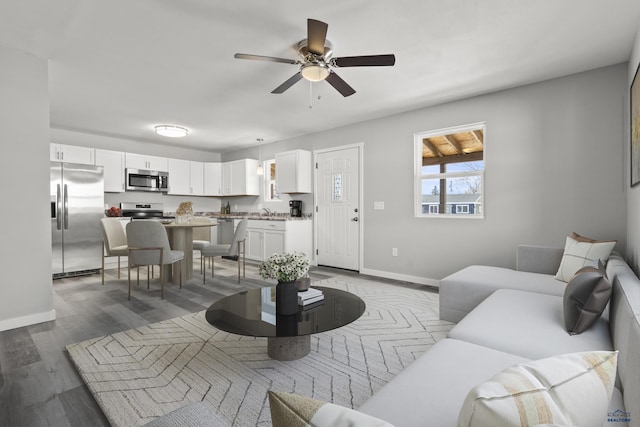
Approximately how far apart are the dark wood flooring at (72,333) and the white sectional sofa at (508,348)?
153cm

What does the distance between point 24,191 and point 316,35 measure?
287 cm

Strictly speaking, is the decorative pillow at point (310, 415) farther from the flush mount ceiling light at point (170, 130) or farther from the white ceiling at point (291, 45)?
the flush mount ceiling light at point (170, 130)

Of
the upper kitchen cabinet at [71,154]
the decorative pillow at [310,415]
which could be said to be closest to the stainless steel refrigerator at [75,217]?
the upper kitchen cabinet at [71,154]

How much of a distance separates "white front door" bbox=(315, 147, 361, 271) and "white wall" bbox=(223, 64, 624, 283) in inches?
11.3

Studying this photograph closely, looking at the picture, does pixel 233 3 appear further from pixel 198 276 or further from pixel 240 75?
pixel 198 276

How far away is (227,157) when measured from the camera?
25.1ft

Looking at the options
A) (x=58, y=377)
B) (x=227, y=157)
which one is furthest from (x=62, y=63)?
(x=227, y=157)

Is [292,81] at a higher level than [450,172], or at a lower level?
higher

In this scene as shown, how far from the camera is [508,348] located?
149 cm

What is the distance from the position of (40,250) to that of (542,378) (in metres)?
3.77

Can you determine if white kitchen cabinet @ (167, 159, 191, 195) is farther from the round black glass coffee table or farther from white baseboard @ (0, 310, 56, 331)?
the round black glass coffee table

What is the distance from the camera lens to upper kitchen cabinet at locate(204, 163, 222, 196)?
7.18m

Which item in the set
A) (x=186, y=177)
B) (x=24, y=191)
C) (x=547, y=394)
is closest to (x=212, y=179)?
(x=186, y=177)

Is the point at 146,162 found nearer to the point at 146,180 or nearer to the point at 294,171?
the point at 146,180
